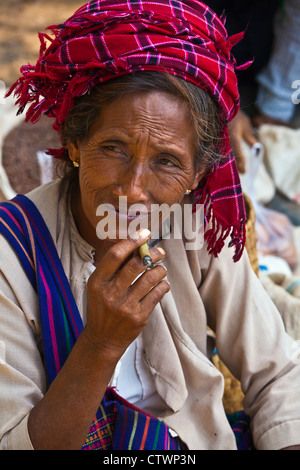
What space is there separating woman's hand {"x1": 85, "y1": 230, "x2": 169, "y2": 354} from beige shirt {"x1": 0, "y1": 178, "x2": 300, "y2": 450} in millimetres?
352

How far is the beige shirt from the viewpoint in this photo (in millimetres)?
1884

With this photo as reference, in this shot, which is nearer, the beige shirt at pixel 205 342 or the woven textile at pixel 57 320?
the woven textile at pixel 57 320

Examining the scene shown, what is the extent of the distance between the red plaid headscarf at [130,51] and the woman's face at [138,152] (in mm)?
97

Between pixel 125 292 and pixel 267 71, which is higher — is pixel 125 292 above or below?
above

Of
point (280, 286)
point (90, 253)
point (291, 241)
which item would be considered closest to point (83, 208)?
point (90, 253)

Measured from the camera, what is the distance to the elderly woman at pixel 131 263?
1.51 m

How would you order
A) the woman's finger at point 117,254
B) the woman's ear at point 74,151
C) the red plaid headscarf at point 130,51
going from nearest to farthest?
the woman's finger at point 117,254, the red plaid headscarf at point 130,51, the woman's ear at point 74,151

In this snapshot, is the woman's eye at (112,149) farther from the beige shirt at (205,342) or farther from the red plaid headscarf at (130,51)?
the beige shirt at (205,342)

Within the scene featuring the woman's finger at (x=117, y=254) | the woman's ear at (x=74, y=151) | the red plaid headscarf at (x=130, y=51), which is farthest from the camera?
the woman's ear at (x=74, y=151)

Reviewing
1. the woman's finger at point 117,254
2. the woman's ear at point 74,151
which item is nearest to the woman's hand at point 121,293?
the woman's finger at point 117,254

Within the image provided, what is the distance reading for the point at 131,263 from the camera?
1.44 metres

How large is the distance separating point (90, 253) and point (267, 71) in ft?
11.7
